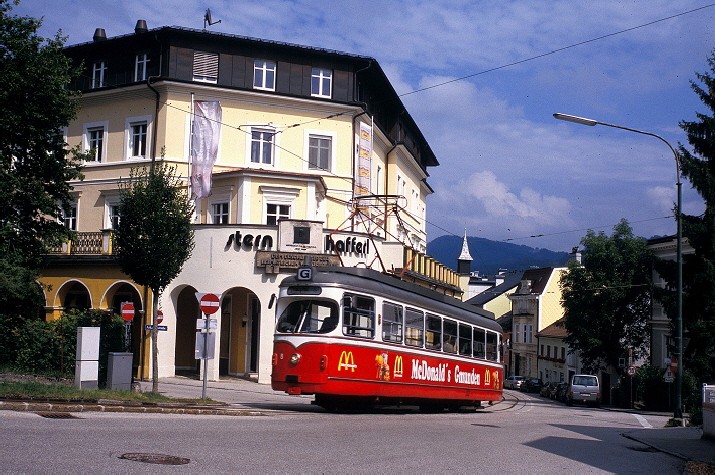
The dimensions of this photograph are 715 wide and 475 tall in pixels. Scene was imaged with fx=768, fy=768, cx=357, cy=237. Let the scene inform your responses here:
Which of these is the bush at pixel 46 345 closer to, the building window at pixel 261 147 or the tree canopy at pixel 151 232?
the tree canopy at pixel 151 232

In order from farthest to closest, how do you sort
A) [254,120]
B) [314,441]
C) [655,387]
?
[655,387], [254,120], [314,441]

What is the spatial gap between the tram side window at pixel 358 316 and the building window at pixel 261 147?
19486 millimetres

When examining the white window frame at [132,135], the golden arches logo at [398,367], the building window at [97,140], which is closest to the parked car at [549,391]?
the white window frame at [132,135]

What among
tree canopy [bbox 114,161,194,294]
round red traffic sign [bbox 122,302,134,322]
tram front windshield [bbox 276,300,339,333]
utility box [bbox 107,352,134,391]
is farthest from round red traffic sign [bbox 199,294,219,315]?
round red traffic sign [bbox 122,302,134,322]

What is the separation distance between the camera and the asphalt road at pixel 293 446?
876cm

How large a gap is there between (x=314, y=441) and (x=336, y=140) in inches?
1029

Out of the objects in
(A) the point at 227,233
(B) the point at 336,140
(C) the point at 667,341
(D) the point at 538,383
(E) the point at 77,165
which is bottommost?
(D) the point at 538,383

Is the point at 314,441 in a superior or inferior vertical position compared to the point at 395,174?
inferior

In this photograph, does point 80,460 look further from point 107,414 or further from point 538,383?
point 538,383

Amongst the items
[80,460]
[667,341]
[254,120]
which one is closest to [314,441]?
[80,460]

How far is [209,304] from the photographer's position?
1947 cm

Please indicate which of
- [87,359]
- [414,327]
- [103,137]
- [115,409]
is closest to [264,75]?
[103,137]

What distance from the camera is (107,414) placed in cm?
1420

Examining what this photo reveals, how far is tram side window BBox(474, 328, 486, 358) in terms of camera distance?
77.0ft
